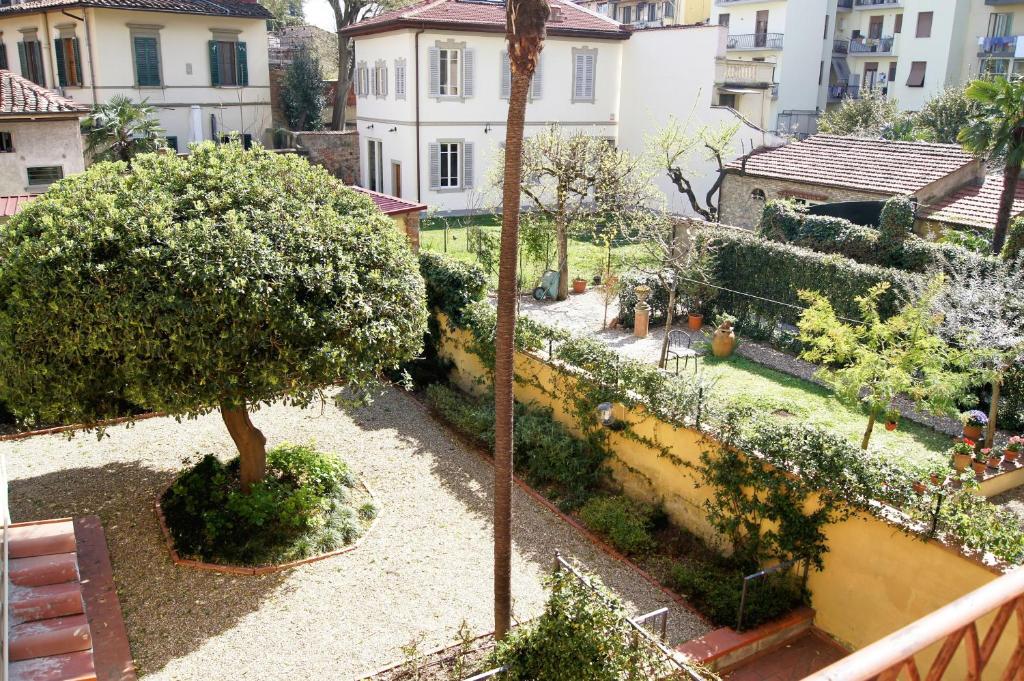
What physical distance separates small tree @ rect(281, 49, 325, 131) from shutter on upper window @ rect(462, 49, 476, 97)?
8.95 metres

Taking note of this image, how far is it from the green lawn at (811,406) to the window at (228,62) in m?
24.4

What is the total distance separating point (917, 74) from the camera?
47.8 m

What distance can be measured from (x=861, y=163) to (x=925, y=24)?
97.9 feet

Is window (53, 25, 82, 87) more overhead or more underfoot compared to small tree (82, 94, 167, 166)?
more overhead

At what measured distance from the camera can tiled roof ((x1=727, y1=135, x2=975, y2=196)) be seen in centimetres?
2208

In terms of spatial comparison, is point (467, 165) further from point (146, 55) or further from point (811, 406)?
point (811, 406)

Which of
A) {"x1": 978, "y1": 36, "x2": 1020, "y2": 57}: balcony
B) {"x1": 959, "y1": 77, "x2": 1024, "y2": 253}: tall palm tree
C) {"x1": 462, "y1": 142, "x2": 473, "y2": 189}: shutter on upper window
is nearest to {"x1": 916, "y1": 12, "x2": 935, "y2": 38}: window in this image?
{"x1": 978, "y1": 36, "x2": 1020, "y2": 57}: balcony

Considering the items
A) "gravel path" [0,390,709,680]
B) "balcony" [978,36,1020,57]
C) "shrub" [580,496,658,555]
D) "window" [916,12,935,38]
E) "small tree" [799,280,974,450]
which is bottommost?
"gravel path" [0,390,709,680]

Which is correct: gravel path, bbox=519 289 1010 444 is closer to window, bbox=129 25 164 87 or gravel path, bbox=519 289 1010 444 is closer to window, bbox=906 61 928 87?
window, bbox=129 25 164 87

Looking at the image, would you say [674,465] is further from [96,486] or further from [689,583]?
[96,486]

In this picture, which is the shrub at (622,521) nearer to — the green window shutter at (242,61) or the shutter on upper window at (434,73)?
the shutter on upper window at (434,73)

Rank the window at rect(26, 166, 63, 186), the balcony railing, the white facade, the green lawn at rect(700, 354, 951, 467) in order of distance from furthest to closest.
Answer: the balcony railing, the white facade, the window at rect(26, 166, 63, 186), the green lawn at rect(700, 354, 951, 467)

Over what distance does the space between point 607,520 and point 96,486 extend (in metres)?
7.31

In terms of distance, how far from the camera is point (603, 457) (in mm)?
12375
